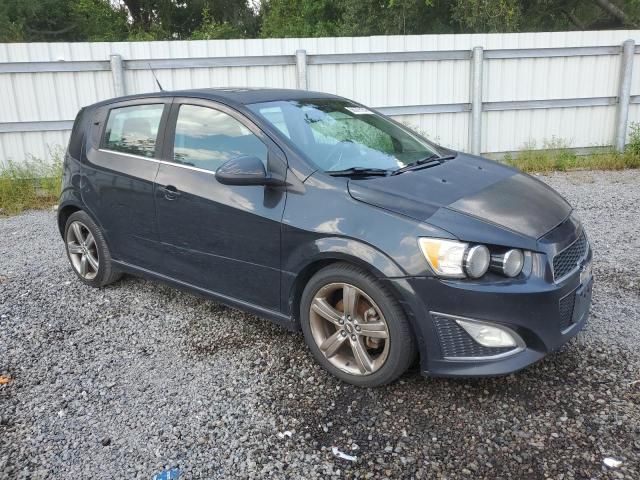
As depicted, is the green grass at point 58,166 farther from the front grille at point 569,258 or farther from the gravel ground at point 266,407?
the front grille at point 569,258

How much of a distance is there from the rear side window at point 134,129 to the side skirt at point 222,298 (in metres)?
0.90

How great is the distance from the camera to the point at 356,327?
120 inches

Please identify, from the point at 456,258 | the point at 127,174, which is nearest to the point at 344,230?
the point at 456,258

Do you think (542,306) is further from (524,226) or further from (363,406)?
(363,406)

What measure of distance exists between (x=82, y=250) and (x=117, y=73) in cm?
464

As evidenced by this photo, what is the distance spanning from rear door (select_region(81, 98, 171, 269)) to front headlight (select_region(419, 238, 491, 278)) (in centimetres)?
214

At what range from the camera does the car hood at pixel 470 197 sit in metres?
2.94

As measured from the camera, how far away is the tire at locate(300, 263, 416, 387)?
2.90 meters

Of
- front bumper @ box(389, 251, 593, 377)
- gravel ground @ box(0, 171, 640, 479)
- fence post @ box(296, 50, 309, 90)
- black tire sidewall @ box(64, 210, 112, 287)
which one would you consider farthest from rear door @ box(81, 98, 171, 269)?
fence post @ box(296, 50, 309, 90)

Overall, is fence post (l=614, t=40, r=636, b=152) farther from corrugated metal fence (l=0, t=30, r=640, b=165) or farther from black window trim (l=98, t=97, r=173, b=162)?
black window trim (l=98, t=97, r=173, b=162)

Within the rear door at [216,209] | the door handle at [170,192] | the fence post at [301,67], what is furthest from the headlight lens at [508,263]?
the fence post at [301,67]

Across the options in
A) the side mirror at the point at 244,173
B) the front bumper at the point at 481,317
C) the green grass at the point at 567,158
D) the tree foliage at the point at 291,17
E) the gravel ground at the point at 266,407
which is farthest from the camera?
the tree foliage at the point at 291,17

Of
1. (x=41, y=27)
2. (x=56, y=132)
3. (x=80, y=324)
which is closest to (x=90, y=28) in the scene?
(x=41, y=27)

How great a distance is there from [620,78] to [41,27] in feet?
75.7
